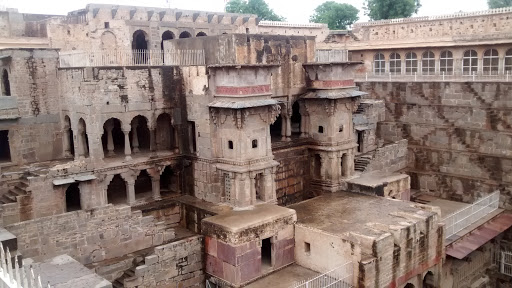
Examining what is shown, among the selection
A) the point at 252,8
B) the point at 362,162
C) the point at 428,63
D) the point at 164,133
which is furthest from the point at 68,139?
the point at 252,8

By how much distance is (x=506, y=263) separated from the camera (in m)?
22.5

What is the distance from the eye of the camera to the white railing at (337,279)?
50.0 feet

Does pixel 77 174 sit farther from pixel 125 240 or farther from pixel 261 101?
pixel 261 101

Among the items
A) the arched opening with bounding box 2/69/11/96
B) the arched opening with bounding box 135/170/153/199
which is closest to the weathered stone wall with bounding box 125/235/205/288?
the arched opening with bounding box 135/170/153/199

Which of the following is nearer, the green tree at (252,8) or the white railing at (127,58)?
the white railing at (127,58)

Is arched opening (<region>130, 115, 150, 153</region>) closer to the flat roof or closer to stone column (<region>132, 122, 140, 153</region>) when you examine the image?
stone column (<region>132, 122, 140, 153</region>)

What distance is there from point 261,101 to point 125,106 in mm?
4985

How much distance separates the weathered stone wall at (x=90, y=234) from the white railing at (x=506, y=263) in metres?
15.3

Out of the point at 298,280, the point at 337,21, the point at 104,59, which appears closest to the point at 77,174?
the point at 104,59

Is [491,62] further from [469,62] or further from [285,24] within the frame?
[285,24]

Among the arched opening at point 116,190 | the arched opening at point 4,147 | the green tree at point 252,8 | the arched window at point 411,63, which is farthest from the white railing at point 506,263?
the green tree at point 252,8

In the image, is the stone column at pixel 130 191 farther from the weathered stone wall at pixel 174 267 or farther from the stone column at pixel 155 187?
the weathered stone wall at pixel 174 267

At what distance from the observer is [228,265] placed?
15.7m

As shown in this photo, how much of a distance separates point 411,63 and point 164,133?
19.4 meters
